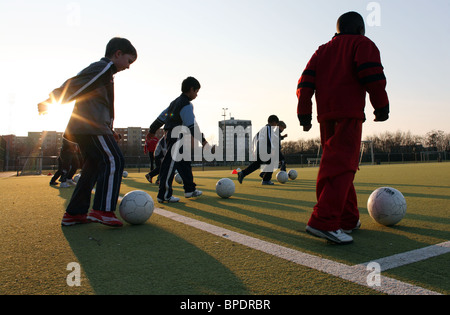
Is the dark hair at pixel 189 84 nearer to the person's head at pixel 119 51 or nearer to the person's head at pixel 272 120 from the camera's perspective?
the person's head at pixel 119 51

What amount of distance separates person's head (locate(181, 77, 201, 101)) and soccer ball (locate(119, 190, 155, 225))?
8.89 feet

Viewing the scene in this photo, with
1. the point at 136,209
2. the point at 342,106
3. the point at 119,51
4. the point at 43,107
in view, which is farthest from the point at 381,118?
the point at 43,107

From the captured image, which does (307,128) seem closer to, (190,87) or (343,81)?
(343,81)

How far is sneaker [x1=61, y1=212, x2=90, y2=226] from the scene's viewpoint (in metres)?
3.77

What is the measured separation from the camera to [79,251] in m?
2.67

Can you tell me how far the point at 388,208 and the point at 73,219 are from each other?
3.60 meters

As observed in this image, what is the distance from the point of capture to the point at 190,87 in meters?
6.00

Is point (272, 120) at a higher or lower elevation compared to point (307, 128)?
higher

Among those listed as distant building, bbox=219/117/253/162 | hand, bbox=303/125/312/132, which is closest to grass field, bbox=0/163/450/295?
hand, bbox=303/125/312/132

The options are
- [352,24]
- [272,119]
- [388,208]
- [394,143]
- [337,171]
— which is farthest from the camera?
[394,143]
